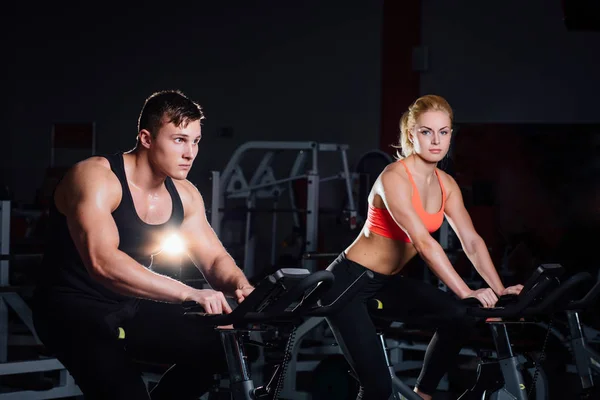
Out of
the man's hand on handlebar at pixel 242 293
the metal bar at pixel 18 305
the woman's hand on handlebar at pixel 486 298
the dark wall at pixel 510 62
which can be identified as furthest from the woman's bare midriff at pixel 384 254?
the dark wall at pixel 510 62

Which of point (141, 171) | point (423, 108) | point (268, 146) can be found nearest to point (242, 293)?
point (141, 171)

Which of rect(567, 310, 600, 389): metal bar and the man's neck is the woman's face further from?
rect(567, 310, 600, 389): metal bar

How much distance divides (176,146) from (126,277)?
39 centimetres

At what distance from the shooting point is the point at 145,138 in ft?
7.71

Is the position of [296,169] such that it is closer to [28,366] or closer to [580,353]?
[28,366]

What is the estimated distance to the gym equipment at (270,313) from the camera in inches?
72.5

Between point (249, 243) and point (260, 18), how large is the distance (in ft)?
10.0

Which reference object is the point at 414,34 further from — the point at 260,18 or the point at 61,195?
the point at 61,195

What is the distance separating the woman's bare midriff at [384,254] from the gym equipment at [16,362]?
71.7 inches

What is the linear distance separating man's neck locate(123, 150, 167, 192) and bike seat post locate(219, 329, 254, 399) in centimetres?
54

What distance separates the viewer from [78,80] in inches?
386

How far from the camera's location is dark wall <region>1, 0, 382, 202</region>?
886cm

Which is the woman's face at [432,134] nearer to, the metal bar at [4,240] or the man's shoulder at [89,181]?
the man's shoulder at [89,181]

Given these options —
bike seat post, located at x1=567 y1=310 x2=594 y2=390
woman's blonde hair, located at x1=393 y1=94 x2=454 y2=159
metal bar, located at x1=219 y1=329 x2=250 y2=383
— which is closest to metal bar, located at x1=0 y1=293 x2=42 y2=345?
woman's blonde hair, located at x1=393 y1=94 x2=454 y2=159
